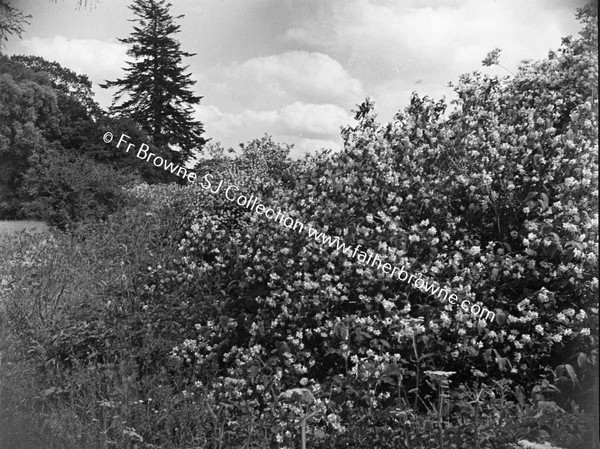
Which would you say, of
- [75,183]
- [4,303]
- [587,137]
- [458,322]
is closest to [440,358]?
[458,322]

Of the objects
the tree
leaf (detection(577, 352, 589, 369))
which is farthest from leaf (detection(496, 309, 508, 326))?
the tree

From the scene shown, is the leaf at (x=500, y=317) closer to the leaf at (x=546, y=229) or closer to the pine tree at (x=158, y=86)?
the leaf at (x=546, y=229)

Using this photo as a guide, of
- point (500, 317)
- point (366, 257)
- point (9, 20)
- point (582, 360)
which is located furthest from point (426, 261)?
point (9, 20)

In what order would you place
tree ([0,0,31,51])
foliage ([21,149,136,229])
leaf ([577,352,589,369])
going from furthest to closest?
1. foliage ([21,149,136,229])
2. tree ([0,0,31,51])
3. leaf ([577,352,589,369])

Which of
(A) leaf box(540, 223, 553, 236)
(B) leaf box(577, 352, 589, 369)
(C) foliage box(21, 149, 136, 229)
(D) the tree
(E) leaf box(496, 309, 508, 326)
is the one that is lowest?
(C) foliage box(21, 149, 136, 229)

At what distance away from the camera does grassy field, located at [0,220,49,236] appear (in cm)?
581

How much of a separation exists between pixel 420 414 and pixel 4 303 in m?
3.19

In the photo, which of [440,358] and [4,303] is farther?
[4,303]

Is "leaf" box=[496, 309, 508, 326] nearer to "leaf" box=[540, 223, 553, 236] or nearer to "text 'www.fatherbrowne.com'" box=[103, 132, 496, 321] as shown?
"text 'www.fatherbrowne.com'" box=[103, 132, 496, 321]

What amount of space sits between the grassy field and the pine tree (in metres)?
1.49

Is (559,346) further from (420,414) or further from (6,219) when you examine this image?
(6,219)

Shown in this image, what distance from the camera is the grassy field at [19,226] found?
5.81 meters

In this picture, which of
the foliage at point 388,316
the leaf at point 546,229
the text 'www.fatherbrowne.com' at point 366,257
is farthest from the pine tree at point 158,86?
the leaf at point 546,229

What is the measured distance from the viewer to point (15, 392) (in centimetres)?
395
